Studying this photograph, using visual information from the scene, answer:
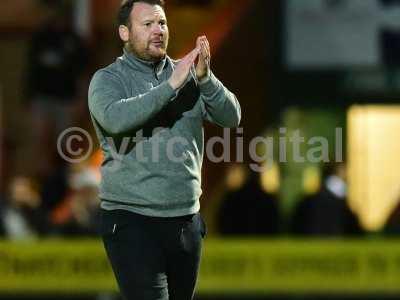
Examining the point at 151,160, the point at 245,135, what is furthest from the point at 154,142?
the point at 245,135

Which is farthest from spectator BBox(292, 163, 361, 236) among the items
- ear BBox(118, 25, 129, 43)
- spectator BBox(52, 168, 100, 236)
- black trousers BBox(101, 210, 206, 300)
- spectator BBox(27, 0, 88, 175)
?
ear BBox(118, 25, 129, 43)

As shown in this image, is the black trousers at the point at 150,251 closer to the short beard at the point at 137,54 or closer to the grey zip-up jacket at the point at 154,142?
the grey zip-up jacket at the point at 154,142

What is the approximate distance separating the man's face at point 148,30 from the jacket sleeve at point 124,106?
0.69 ft

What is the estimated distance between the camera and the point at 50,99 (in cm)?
1501

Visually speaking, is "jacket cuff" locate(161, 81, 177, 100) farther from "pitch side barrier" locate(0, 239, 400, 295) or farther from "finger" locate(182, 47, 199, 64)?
"pitch side barrier" locate(0, 239, 400, 295)

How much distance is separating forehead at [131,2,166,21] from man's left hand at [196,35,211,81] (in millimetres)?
239

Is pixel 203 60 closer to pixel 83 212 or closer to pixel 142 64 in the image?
pixel 142 64

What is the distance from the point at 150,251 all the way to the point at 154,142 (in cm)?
47

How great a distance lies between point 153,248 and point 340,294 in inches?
243

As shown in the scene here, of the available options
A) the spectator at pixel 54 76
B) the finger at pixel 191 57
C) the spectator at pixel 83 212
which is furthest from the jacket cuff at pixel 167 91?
the spectator at pixel 54 76

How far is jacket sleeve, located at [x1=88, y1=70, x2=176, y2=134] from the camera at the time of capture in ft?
19.5

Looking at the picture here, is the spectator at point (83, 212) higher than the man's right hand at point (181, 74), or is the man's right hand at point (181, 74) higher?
the man's right hand at point (181, 74)

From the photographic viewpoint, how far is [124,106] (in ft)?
19.7

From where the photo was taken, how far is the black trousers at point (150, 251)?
20.4 feet
